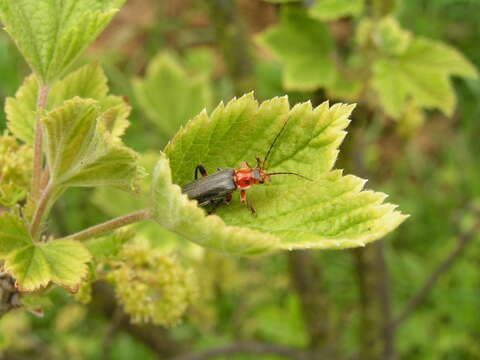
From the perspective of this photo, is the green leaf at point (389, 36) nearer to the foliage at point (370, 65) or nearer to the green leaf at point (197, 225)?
the foliage at point (370, 65)

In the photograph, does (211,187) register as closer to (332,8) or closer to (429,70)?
(332,8)

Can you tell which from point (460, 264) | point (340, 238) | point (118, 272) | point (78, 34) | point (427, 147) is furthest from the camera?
point (427, 147)

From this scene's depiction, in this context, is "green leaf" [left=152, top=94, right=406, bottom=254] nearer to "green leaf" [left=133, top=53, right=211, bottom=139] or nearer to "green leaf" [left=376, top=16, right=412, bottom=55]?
"green leaf" [left=376, top=16, right=412, bottom=55]

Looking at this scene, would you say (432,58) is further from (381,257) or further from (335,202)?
(335,202)

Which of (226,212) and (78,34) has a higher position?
(78,34)

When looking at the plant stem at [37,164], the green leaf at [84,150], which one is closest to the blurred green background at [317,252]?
the plant stem at [37,164]

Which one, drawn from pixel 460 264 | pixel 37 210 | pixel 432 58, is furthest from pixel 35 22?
pixel 460 264
